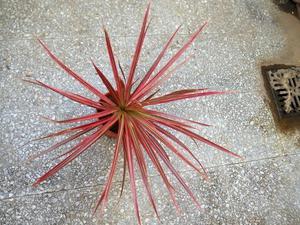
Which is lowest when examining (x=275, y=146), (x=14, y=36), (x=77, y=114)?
(x=275, y=146)

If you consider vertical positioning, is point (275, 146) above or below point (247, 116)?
below

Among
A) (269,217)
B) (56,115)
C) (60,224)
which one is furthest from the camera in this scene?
(269,217)

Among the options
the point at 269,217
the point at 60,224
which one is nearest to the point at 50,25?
the point at 60,224

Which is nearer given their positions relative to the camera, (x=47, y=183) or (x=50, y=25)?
(x=47, y=183)

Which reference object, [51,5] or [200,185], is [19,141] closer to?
[51,5]

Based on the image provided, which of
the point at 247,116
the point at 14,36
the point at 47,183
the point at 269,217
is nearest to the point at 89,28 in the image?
the point at 14,36

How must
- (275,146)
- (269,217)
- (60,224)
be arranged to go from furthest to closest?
(275,146) < (269,217) < (60,224)

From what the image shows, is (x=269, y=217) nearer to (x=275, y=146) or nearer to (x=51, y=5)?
(x=275, y=146)
